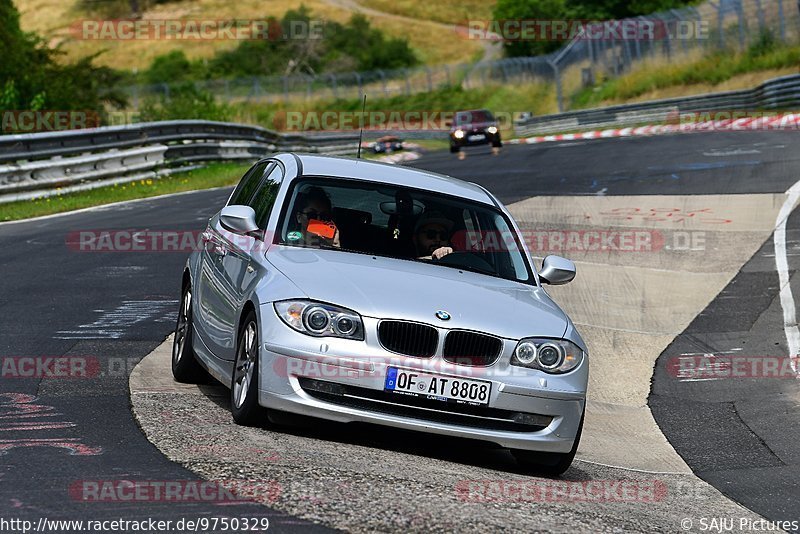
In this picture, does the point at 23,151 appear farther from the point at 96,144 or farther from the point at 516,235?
the point at 516,235

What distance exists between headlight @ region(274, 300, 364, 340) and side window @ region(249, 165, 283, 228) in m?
1.31

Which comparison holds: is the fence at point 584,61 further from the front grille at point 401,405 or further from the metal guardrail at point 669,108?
the front grille at point 401,405

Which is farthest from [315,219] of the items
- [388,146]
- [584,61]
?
[584,61]

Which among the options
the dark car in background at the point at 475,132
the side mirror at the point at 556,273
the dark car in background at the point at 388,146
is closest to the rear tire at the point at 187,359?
the side mirror at the point at 556,273

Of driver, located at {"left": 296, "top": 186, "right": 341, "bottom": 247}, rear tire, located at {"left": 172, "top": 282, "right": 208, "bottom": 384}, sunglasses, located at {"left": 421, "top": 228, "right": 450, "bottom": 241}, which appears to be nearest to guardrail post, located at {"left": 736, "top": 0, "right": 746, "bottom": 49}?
rear tire, located at {"left": 172, "top": 282, "right": 208, "bottom": 384}

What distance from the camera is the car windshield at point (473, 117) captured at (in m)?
43.0

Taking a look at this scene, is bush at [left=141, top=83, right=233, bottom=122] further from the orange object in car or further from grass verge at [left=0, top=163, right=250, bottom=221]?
the orange object in car

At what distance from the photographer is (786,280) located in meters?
Result: 14.3

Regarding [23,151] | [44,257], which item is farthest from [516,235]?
[23,151]

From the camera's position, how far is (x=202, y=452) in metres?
6.36

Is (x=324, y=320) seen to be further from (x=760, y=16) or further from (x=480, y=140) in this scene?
(x=760, y=16)

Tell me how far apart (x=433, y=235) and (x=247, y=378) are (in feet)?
5.46

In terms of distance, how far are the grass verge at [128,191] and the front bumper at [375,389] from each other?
13585 millimetres

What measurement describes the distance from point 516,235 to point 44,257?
7754 millimetres
